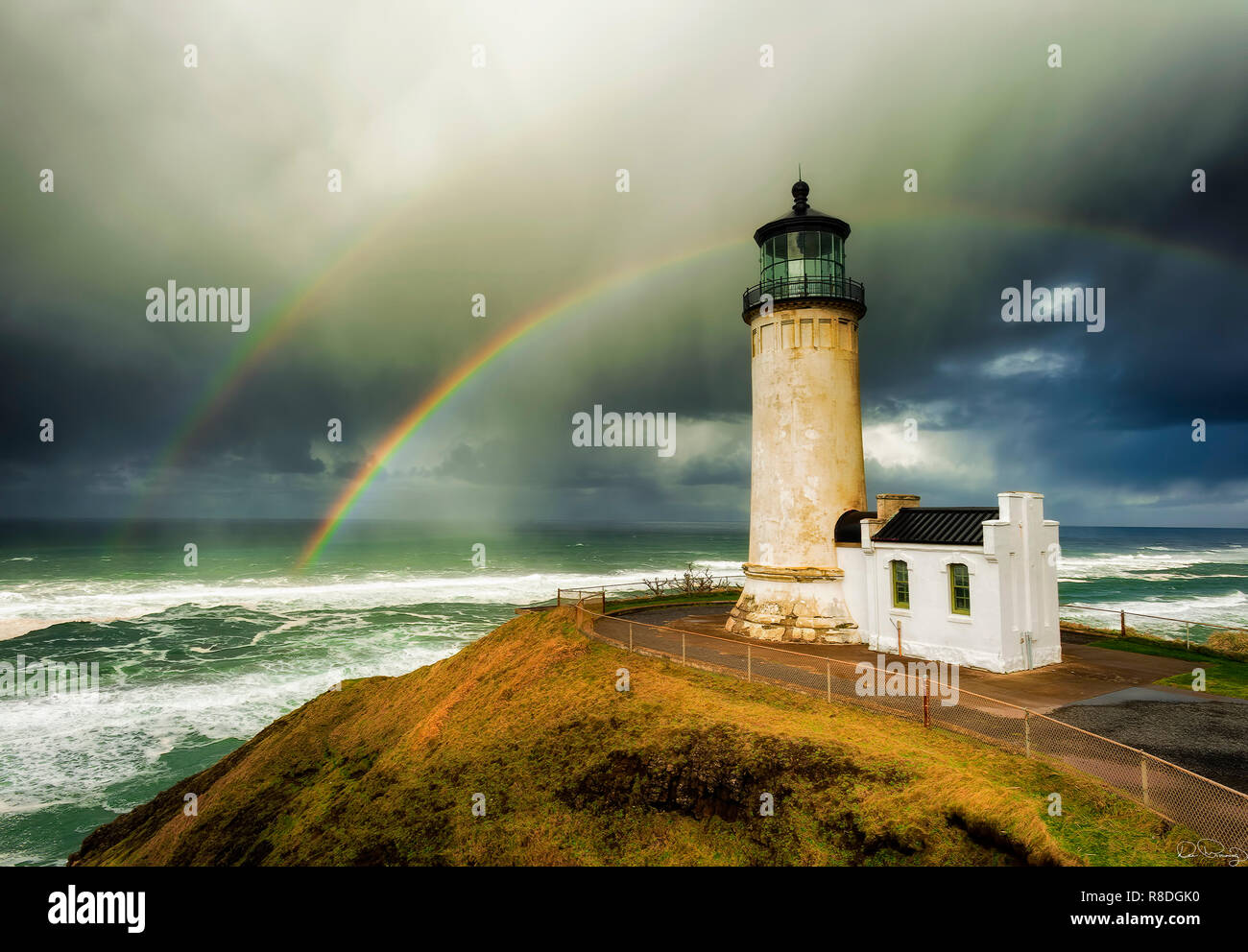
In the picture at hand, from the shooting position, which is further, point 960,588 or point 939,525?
point 939,525

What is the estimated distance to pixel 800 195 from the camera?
20.6m

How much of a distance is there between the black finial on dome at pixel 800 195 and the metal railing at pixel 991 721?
14258mm

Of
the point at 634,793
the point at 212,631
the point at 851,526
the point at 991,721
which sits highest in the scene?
the point at 851,526

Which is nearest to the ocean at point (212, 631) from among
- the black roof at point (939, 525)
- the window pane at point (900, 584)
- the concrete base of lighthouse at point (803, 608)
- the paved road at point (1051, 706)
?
the paved road at point (1051, 706)

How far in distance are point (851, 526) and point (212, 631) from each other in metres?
45.7

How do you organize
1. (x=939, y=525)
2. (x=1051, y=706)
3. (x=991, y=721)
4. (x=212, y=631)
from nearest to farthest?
(x=991, y=721) < (x=1051, y=706) < (x=939, y=525) < (x=212, y=631)

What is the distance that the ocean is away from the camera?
20562mm

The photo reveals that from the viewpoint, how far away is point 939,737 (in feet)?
35.8

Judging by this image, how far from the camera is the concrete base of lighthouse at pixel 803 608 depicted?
63.1 ft

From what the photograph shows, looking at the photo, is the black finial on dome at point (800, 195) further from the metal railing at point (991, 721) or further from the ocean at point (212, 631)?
the ocean at point (212, 631)

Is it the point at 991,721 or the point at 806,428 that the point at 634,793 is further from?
the point at 806,428

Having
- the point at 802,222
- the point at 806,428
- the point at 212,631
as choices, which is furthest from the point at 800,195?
the point at 212,631
